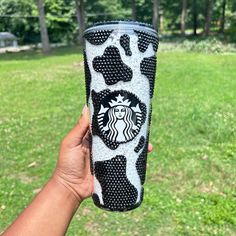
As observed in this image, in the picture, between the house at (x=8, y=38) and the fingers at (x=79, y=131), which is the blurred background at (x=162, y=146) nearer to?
the fingers at (x=79, y=131)

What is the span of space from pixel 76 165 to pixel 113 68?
659mm

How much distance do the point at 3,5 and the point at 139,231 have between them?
4955 cm

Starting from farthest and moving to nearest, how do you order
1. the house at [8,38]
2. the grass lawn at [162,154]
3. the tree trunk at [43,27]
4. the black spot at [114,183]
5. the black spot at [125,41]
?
the house at [8,38] → the tree trunk at [43,27] → the grass lawn at [162,154] → the black spot at [114,183] → the black spot at [125,41]

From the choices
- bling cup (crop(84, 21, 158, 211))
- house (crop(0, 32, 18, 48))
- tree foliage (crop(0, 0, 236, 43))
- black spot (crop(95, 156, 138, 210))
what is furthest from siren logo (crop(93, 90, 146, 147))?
house (crop(0, 32, 18, 48))

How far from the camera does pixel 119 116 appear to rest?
200cm

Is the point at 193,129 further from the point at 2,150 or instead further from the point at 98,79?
the point at 98,79

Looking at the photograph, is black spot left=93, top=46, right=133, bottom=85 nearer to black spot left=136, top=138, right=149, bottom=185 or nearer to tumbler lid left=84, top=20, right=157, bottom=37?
tumbler lid left=84, top=20, right=157, bottom=37

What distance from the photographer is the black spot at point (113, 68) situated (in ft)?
6.47

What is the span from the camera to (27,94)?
39.4 ft

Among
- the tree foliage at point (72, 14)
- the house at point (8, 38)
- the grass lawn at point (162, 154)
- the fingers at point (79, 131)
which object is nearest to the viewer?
the fingers at point (79, 131)

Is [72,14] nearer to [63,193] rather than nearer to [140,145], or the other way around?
[63,193]

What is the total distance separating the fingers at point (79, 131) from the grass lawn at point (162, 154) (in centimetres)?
241

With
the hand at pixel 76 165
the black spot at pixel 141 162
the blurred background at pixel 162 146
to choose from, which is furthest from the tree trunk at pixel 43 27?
the black spot at pixel 141 162

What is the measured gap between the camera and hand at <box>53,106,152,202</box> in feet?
7.74
